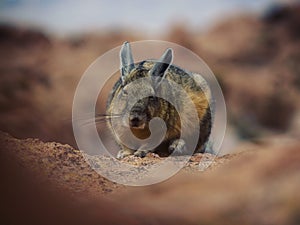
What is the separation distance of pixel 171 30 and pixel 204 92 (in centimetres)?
357

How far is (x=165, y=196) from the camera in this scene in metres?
2.01

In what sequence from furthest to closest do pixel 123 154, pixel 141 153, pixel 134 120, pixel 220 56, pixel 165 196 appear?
pixel 220 56 < pixel 123 154 < pixel 141 153 < pixel 134 120 < pixel 165 196

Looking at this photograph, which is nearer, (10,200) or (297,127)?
(10,200)

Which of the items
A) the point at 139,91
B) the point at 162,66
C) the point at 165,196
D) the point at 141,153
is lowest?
the point at 165,196

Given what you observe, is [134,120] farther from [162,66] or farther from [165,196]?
[165,196]

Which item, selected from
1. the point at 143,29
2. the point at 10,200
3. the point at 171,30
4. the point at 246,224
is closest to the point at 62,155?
the point at 10,200

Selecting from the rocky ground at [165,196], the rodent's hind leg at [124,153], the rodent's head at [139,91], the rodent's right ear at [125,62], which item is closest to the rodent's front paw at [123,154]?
the rodent's hind leg at [124,153]

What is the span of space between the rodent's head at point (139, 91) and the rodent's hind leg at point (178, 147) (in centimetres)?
22

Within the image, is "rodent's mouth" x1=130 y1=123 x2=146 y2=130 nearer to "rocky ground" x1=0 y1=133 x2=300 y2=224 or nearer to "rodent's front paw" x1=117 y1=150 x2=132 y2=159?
"rodent's front paw" x1=117 y1=150 x2=132 y2=159

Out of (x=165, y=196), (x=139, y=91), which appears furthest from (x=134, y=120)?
(x=165, y=196)

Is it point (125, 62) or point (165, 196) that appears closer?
point (165, 196)

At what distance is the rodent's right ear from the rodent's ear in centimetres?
14

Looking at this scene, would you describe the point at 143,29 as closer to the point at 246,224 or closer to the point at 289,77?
the point at 289,77

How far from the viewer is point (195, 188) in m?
2.04
